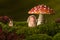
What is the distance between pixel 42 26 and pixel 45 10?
0.58m

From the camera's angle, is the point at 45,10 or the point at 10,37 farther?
the point at 45,10

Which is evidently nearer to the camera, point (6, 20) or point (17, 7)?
point (6, 20)

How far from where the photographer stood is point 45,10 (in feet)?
26.0

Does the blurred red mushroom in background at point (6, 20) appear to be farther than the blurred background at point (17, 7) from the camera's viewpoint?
No

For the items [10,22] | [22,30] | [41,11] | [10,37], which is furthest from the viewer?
[10,22]

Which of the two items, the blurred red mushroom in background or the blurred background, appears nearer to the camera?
the blurred red mushroom in background

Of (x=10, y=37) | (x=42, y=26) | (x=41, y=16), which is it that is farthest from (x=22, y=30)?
(x=10, y=37)

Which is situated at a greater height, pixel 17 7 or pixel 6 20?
pixel 17 7

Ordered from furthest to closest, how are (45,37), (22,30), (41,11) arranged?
(41,11) < (22,30) < (45,37)

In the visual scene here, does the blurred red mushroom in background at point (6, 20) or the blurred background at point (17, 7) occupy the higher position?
the blurred background at point (17, 7)

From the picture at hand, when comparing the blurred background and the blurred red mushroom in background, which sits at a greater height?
the blurred background

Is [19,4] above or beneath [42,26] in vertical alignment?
above

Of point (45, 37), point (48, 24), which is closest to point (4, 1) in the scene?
point (48, 24)

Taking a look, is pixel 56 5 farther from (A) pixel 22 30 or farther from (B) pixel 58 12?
(A) pixel 22 30
